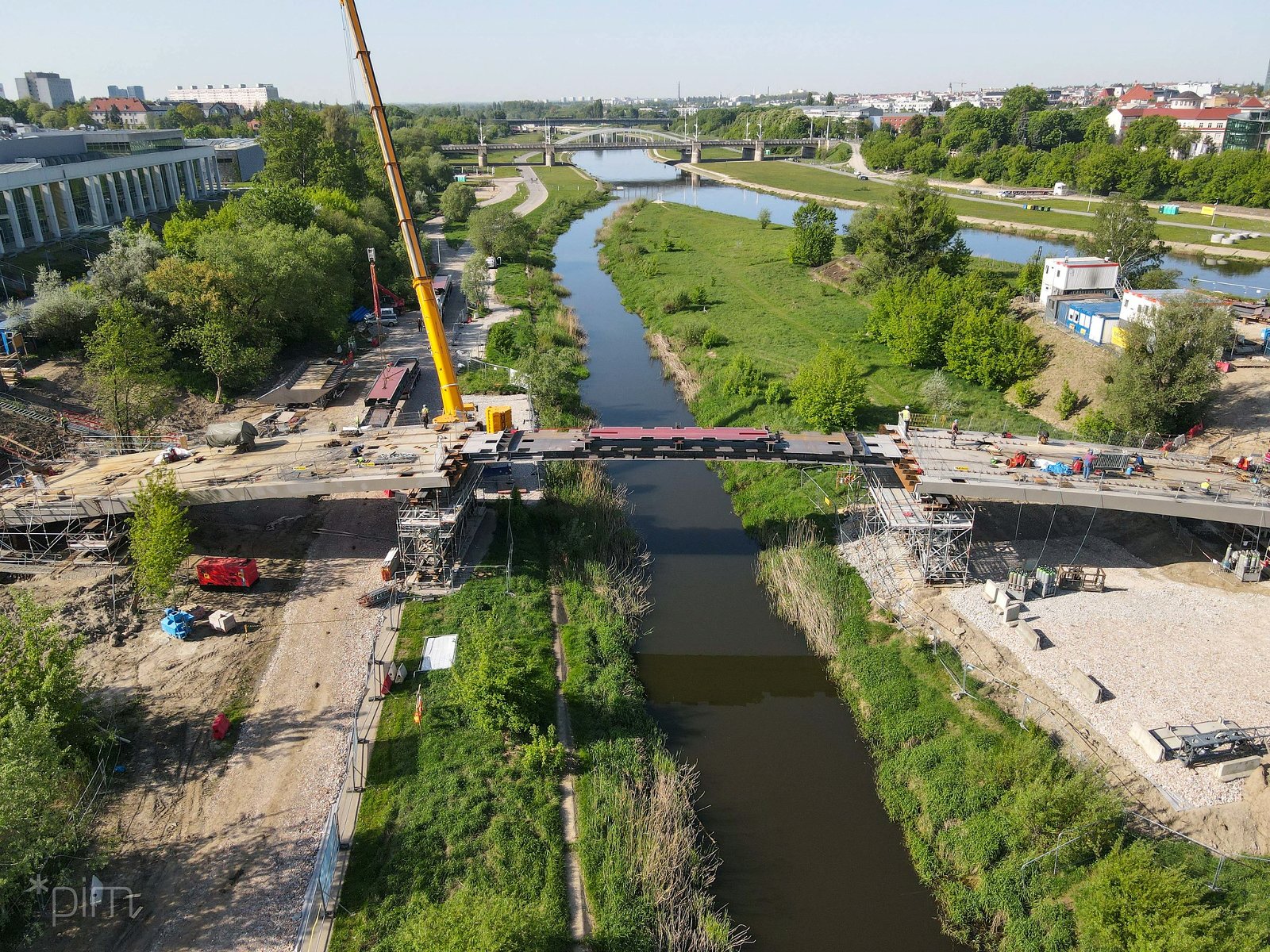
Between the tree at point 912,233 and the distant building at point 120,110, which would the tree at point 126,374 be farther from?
the distant building at point 120,110

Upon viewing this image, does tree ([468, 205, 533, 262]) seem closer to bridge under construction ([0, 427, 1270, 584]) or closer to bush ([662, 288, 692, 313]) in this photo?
bush ([662, 288, 692, 313])

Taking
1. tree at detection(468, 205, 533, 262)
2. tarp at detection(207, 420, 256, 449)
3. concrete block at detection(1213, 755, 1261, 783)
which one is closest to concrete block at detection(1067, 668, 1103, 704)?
concrete block at detection(1213, 755, 1261, 783)

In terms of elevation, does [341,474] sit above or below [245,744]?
above

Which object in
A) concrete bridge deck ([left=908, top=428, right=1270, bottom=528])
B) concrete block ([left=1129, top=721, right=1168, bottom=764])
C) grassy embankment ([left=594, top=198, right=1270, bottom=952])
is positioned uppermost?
concrete bridge deck ([left=908, top=428, right=1270, bottom=528])

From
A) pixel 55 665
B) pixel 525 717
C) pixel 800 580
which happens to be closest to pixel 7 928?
pixel 55 665

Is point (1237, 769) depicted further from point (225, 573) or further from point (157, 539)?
point (157, 539)

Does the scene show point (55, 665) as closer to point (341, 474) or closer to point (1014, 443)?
point (341, 474)

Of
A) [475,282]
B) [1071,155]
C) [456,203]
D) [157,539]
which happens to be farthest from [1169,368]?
[1071,155]
